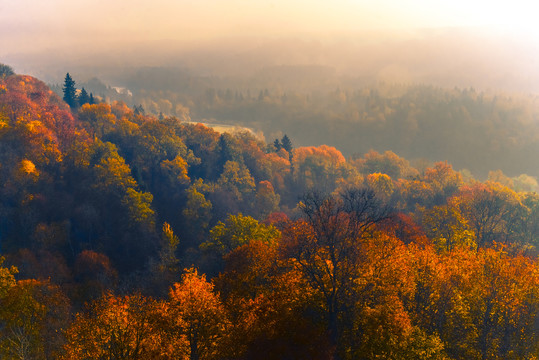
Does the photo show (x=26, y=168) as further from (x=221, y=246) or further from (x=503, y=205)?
(x=503, y=205)

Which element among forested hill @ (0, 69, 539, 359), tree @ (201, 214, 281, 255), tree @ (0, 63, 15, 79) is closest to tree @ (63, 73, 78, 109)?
forested hill @ (0, 69, 539, 359)

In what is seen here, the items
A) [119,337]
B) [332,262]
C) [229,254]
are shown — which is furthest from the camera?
[229,254]

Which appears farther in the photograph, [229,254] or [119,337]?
[229,254]

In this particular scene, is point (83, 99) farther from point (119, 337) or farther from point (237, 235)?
point (119, 337)

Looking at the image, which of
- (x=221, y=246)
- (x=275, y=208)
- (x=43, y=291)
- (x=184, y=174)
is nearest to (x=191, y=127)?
(x=184, y=174)

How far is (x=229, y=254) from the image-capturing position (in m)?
53.8

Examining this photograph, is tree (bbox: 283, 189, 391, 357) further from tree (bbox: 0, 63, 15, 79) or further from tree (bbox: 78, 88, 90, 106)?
tree (bbox: 0, 63, 15, 79)

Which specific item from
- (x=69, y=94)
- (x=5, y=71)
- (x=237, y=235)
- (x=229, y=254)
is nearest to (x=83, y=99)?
(x=69, y=94)

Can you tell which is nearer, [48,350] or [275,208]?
[48,350]

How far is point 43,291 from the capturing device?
5066cm

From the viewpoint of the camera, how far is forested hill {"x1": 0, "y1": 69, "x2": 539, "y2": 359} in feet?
106

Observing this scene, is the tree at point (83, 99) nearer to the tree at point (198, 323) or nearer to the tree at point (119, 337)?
the tree at point (119, 337)

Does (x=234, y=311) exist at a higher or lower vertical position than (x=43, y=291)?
higher

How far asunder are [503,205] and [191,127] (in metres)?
108
